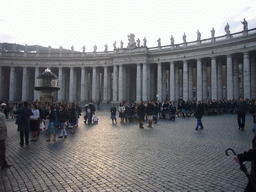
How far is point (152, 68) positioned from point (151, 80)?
2.99m

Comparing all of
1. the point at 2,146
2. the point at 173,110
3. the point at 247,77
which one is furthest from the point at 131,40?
the point at 2,146

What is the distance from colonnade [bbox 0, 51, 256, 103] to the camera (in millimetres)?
34484

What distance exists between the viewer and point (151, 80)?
4516 cm

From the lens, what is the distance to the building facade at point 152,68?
3331 centimetres

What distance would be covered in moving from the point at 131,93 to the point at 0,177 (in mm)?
43941

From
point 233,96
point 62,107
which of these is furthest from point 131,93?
point 62,107

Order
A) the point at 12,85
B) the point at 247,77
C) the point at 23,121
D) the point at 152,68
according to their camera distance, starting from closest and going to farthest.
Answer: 1. the point at 23,121
2. the point at 247,77
3. the point at 152,68
4. the point at 12,85

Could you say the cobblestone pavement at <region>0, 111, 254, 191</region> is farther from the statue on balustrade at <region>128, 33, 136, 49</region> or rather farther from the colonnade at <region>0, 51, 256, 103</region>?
the statue on balustrade at <region>128, 33, 136, 49</region>

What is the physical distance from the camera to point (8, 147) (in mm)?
9500

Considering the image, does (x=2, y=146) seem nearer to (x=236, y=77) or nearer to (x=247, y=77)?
(x=247, y=77)

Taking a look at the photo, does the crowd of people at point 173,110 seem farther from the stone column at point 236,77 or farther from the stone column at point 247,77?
the stone column at point 236,77

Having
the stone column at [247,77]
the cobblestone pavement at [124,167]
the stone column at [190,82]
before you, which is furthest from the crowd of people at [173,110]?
the stone column at [190,82]

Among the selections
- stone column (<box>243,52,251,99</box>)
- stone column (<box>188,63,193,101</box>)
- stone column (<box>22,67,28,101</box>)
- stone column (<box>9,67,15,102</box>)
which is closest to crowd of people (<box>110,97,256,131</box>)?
stone column (<box>243,52,251,99</box>)

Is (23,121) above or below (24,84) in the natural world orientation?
below
